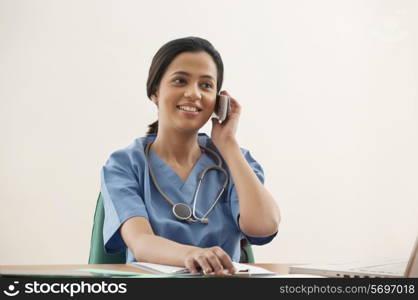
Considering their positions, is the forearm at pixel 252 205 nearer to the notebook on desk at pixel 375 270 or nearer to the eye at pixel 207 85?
the eye at pixel 207 85

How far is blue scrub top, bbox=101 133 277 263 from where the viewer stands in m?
1.28

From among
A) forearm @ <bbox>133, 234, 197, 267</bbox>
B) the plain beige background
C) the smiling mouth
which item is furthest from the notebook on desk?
the plain beige background

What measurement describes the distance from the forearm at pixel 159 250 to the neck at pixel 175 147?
1.19 feet

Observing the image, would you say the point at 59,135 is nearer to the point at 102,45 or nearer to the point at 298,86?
the point at 102,45

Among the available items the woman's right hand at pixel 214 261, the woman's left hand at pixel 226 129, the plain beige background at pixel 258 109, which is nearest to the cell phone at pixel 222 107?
the woman's left hand at pixel 226 129

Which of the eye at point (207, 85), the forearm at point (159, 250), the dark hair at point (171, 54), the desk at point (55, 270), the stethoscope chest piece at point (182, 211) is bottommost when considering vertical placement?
the desk at point (55, 270)

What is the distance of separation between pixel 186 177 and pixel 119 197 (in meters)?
0.22

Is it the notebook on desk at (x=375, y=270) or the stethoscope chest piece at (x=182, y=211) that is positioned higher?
the stethoscope chest piece at (x=182, y=211)

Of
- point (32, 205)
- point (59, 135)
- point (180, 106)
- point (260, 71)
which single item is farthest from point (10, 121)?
point (180, 106)

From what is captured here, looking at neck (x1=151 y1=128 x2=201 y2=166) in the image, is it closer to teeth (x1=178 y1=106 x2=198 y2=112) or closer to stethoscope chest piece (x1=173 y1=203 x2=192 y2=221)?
teeth (x1=178 y1=106 x2=198 y2=112)

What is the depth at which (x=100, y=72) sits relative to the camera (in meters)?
3.24

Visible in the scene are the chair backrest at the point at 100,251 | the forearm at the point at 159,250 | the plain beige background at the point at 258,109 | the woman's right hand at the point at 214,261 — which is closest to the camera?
the woman's right hand at the point at 214,261

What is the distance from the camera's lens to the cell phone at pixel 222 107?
1483 millimetres

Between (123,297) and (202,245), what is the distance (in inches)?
30.5
